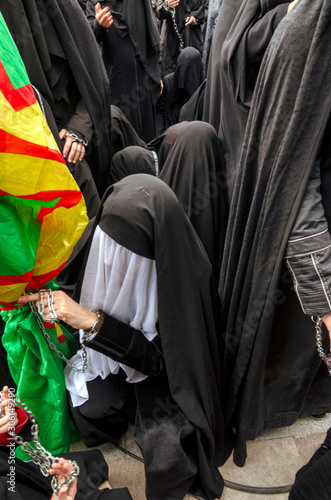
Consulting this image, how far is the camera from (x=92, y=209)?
2.04 m

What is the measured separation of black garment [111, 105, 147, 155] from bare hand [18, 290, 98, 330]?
136 cm

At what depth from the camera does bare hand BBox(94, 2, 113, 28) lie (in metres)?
2.69

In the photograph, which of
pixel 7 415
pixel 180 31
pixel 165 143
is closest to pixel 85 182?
pixel 165 143

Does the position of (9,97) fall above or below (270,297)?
above

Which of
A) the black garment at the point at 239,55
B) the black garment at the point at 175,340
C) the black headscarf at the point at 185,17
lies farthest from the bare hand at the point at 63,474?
the black headscarf at the point at 185,17

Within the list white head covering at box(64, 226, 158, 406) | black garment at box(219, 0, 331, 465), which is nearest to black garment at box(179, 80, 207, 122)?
black garment at box(219, 0, 331, 465)

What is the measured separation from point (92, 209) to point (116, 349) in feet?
3.24

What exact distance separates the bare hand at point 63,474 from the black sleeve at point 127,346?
35cm

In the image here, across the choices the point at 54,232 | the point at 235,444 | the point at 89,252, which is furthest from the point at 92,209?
the point at 235,444

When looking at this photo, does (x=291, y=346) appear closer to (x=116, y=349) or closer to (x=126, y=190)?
(x=116, y=349)

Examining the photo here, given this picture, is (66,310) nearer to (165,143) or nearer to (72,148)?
(72,148)

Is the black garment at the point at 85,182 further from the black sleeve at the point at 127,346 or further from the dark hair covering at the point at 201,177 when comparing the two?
the black sleeve at the point at 127,346

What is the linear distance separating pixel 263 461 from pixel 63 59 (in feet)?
6.53

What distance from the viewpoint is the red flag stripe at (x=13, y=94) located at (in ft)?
2.91
